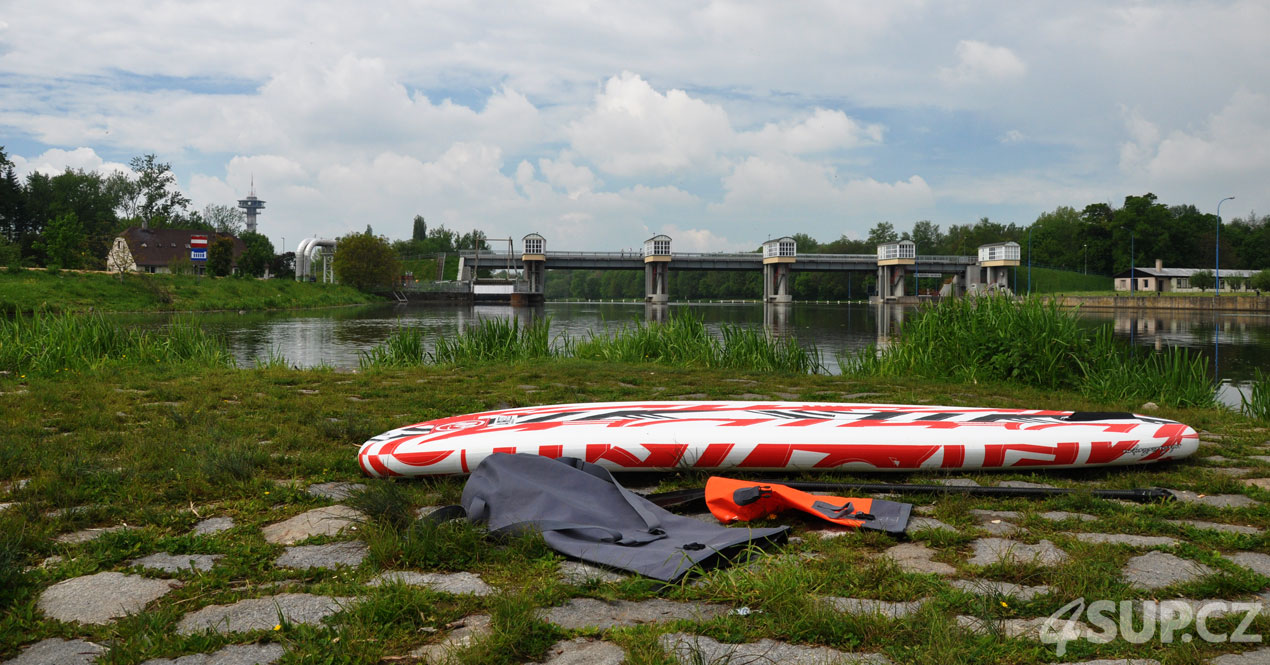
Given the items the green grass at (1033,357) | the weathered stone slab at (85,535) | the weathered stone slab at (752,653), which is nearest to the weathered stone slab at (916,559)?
the weathered stone slab at (752,653)

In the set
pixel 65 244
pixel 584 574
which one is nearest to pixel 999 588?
pixel 584 574

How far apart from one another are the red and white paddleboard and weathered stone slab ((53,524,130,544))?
3.83 feet

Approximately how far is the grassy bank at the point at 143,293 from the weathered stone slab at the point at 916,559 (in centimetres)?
3146

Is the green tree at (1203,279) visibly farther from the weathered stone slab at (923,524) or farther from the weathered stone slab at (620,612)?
the weathered stone slab at (620,612)

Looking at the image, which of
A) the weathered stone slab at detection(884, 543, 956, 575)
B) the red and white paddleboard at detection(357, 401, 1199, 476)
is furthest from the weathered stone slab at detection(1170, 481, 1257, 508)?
the weathered stone slab at detection(884, 543, 956, 575)

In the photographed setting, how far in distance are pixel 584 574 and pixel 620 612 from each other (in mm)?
337

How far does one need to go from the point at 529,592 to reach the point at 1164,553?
220cm

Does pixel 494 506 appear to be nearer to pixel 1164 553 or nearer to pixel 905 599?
pixel 905 599

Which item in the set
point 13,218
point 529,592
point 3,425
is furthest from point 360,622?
point 13,218

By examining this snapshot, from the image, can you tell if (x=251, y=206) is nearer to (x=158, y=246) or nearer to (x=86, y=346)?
(x=158, y=246)

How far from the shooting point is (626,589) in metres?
2.45

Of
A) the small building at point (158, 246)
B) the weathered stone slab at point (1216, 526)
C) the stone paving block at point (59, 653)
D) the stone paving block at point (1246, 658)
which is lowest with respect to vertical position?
the weathered stone slab at point (1216, 526)

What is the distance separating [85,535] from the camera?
3.01m

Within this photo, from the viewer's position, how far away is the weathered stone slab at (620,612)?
222cm
